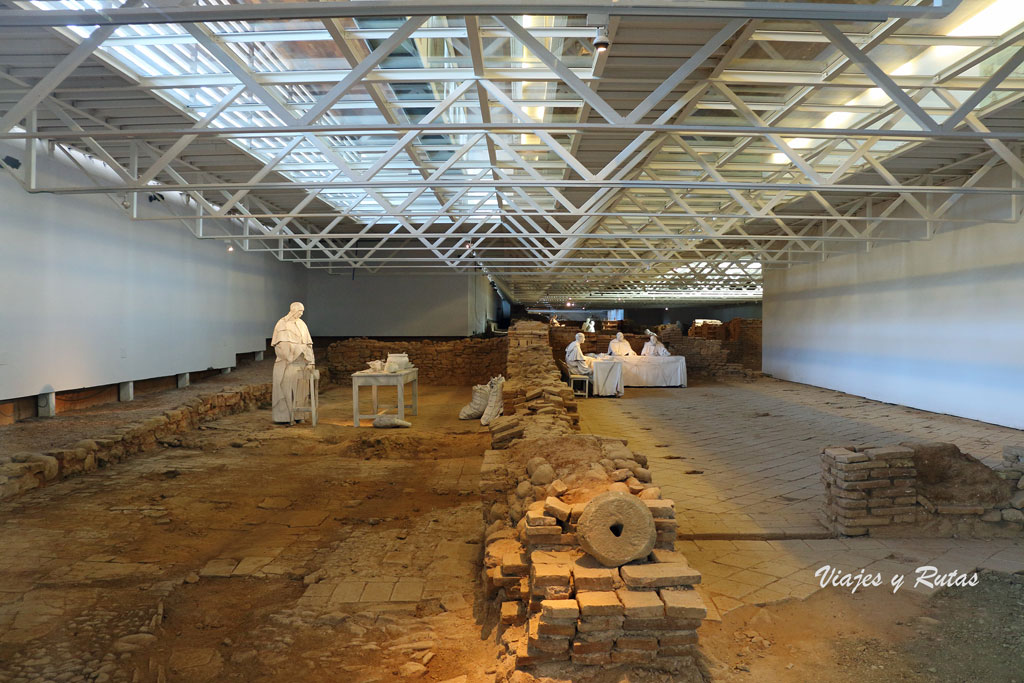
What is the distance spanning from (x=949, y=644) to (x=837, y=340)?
45.3 feet

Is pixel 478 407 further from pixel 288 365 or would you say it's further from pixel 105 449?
pixel 105 449

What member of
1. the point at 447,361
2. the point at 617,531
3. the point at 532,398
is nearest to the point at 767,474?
the point at 532,398

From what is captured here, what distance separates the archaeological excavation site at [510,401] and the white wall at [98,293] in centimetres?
7

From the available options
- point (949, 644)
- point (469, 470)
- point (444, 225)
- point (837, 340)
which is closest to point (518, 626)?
point (949, 644)

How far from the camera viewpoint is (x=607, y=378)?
51.6 feet

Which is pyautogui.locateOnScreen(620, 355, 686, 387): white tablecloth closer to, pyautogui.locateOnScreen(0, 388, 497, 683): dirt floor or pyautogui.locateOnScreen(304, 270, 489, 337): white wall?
pyautogui.locateOnScreen(304, 270, 489, 337): white wall

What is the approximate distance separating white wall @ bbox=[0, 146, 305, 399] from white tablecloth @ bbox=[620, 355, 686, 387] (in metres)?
10.8

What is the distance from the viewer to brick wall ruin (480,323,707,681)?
302cm

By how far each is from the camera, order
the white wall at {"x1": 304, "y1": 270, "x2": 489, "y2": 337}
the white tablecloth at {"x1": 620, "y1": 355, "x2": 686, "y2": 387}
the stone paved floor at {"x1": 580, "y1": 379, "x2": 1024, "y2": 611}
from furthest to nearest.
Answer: the white wall at {"x1": 304, "y1": 270, "x2": 489, "y2": 337}
the white tablecloth at {"x1": 620, "y1": 355, "x2": 686, "y2": 387}
the stone paved floor at {"x1": 580, "y1": 379, "x2": 1024, "y2": 611}

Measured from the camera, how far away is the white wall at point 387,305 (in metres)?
23.6

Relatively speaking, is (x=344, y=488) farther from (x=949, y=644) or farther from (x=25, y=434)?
(x=949, y=644)

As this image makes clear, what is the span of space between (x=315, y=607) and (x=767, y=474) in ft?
17.7

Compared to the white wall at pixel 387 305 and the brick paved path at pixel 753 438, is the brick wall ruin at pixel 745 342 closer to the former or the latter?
the brick paved path at pixel 753 438

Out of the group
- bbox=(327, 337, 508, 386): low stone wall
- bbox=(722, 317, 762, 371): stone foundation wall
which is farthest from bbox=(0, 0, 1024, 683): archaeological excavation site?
bbox=(722, 317, 762, 371): stone foundation wall
